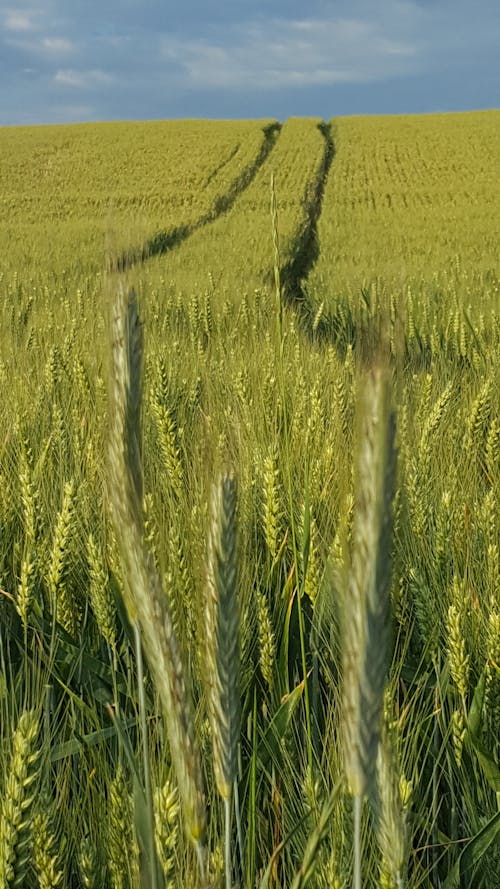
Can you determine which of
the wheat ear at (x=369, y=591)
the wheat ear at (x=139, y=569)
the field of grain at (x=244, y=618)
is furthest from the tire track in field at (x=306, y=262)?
the wheat ear at (x=369, y=591)

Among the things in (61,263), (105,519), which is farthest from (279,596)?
(61,263)

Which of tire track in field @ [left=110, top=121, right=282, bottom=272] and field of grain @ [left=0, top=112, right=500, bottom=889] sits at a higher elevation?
tire track in field @ [left=110, top=121, right=282, bottom=272]

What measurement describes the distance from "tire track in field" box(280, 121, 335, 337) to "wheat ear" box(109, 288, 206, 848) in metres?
2.76

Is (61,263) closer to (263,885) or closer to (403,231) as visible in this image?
(403,231)

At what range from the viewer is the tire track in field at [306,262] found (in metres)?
6.67

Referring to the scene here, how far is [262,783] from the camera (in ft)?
3.32

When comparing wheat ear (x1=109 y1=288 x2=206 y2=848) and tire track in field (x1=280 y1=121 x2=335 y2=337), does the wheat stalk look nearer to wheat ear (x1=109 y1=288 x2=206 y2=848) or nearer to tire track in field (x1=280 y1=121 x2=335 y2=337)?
wheat ear (x1=109 y1=288 x2=206 y2=848)

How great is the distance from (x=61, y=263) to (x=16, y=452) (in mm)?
6973

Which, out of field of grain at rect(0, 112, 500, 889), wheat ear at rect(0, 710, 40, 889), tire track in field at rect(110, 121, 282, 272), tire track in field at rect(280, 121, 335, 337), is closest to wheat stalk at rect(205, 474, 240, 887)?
field of grain at rect(0, 112, 500, 889)

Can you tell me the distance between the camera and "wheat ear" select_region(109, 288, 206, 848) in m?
0.49

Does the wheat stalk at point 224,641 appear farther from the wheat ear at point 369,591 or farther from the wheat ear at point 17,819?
the wheat ear at point 17,819

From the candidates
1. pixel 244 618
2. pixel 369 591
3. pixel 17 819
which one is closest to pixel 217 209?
pixel 244 618

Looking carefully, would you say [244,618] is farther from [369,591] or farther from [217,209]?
[217,209]

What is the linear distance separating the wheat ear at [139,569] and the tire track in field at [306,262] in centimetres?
276
